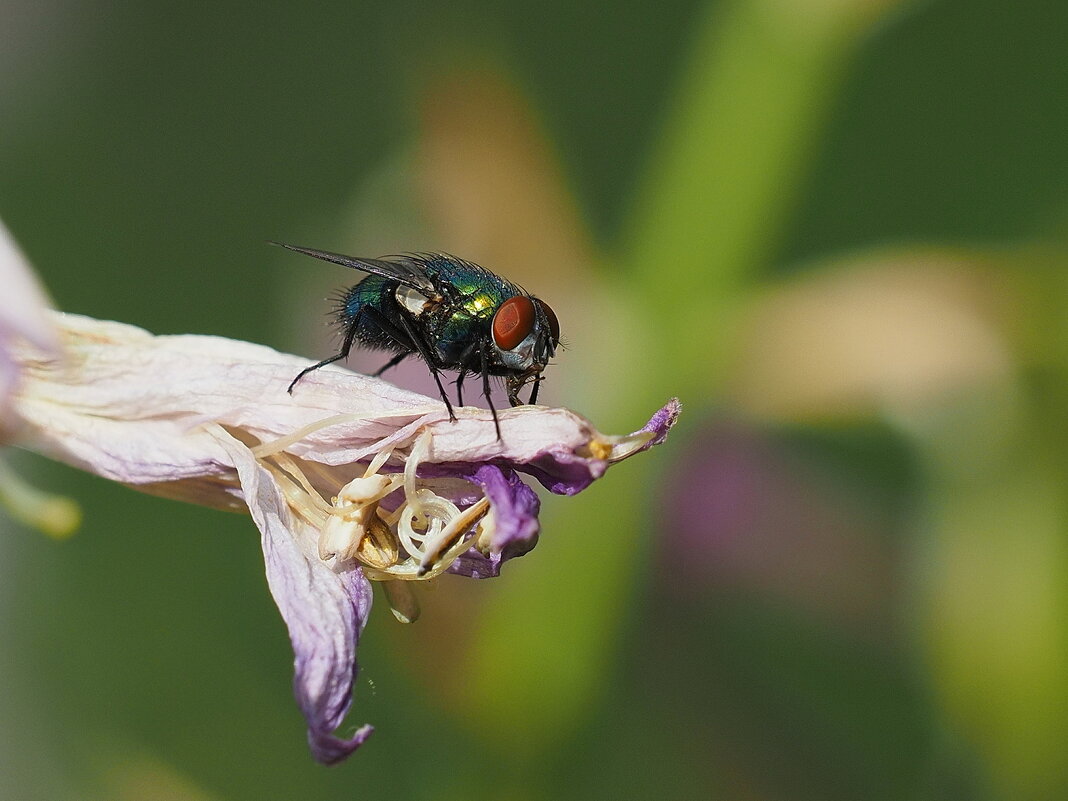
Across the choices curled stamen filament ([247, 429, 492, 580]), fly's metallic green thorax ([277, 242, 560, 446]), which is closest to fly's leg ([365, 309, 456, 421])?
fly's metallic green thorax ([277, 242, 560, 446])

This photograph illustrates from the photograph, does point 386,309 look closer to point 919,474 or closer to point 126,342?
point 126,342

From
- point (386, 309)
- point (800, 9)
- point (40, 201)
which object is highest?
point (800, 9)

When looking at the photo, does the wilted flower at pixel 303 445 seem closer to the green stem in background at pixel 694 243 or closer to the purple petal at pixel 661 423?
the purple petal at pixel 661 423

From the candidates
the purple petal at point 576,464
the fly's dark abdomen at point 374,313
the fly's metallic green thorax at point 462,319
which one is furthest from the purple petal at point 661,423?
the fly's dark abdomen at point 374,313

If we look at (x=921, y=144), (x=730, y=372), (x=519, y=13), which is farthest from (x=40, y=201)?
(x=730, y=372)

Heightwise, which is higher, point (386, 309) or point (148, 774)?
point (386, 309)

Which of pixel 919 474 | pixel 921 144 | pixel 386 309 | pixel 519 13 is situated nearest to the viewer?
pixel 386 309
